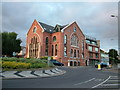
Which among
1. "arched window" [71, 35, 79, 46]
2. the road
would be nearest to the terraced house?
"arched window" [71, 35, 79, 46]

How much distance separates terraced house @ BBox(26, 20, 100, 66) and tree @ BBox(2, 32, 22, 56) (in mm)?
4407

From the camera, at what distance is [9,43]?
53.0 meters

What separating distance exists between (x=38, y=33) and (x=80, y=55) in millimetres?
18224

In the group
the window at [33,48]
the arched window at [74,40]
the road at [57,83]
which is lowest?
the road at [57,83]

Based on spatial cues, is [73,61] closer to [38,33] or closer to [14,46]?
[38,33]

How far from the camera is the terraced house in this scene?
50.1 m

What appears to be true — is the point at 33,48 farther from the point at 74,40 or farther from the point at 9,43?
the point at 74,40

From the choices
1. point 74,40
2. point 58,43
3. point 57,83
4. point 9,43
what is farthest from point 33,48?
point 57,83

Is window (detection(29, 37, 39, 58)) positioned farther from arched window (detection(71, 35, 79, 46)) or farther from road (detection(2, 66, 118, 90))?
road (detection(2, 66, 118, 90))

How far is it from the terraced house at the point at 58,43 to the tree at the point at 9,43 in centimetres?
441

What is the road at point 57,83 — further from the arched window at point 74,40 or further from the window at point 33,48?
the arched window at point 74,40

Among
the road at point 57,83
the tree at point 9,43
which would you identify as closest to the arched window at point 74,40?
the tree at point 9,43

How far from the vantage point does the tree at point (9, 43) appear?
173 ft

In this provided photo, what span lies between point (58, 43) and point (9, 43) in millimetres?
17780
